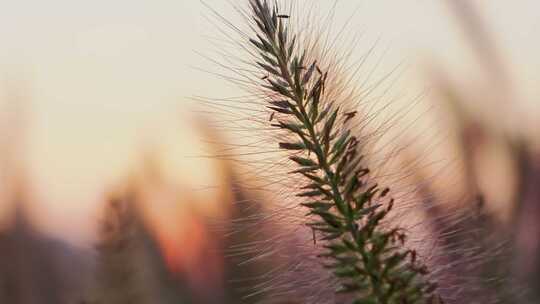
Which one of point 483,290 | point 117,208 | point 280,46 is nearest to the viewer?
point 280,46

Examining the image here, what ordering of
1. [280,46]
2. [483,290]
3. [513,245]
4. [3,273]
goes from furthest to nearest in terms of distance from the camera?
[3,273] → [513,245] → [483,290] → [280,46]

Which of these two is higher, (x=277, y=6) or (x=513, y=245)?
(x=277, y=6)

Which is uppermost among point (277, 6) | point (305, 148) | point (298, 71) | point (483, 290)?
point (277, 6)

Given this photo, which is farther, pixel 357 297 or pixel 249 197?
pixel 249 197

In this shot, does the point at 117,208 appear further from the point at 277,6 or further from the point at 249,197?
the point at 277,6

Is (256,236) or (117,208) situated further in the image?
(117,208)

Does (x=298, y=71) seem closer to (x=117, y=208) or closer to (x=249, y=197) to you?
(x=249, y=197)

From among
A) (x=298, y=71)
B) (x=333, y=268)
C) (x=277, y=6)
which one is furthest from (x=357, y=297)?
(x=277, y=6)

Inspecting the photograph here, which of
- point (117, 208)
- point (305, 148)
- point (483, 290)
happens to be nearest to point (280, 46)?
point (305, 148)

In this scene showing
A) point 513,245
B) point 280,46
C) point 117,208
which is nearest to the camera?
point 280,46
